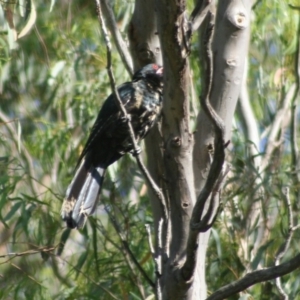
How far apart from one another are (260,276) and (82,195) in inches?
49.3

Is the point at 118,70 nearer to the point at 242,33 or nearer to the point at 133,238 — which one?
the point at 133,238

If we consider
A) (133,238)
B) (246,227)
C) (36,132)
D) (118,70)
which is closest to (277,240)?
(246,227)

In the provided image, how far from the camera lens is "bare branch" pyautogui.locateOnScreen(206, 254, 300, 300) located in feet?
6.29

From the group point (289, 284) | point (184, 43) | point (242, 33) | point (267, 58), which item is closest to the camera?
point (184, 43)

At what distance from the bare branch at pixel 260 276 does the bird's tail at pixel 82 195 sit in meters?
1.04

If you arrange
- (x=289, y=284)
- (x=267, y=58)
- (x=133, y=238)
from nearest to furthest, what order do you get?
(x=289, y=284)
(x=133, y=238)
(x=267, y=58)

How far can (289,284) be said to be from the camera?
3.72m

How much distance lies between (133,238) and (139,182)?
50 cm

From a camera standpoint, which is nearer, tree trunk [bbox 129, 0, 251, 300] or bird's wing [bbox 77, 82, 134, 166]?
tree trunk [bbox 129, 0, 251, 300]

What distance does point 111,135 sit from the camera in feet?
10.6

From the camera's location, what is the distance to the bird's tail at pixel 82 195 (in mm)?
2963

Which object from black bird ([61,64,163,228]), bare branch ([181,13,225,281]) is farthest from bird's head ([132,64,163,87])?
bare branch ([181,13,225,281])

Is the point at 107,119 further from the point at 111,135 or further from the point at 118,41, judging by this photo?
the point at 118,41

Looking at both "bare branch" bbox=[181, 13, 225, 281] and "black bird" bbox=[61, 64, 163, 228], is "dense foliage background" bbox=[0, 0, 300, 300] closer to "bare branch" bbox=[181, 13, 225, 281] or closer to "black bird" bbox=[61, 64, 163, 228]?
"black bird" bbox=[61, 64, 163, 228]
